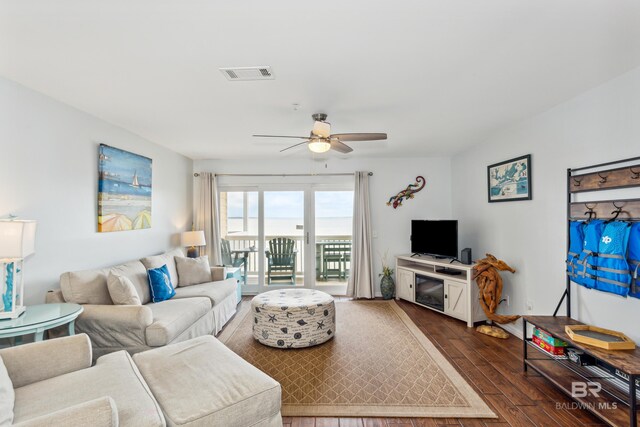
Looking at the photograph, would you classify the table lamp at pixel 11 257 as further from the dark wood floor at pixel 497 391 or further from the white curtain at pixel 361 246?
the white curtain at pixel 361 246

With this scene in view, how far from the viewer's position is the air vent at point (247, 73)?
2186 millimetres

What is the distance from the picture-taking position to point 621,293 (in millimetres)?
2148

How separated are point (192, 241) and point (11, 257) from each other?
262cm

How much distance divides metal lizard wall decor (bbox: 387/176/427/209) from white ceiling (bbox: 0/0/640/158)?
2.15m

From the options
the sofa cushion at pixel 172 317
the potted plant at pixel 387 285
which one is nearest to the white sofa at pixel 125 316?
the sofa cushion at pixel 172 317

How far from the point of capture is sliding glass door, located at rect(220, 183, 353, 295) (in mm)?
5477

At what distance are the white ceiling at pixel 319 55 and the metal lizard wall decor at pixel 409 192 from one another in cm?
215

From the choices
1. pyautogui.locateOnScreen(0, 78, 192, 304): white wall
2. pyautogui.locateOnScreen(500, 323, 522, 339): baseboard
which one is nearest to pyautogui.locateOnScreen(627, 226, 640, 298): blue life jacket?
pyautogui.locateOnScreen(500, 323, 522, 339): baseboard

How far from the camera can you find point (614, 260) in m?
2.20

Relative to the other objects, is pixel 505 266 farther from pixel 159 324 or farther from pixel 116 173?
pixel 116 173

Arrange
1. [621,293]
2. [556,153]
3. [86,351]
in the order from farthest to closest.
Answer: [556,153] < [621,293] < [86,351]

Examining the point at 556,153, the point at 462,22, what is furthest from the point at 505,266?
the point at 462,22

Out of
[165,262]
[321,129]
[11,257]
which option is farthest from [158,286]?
[321,129]

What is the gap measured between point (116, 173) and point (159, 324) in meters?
1.92
